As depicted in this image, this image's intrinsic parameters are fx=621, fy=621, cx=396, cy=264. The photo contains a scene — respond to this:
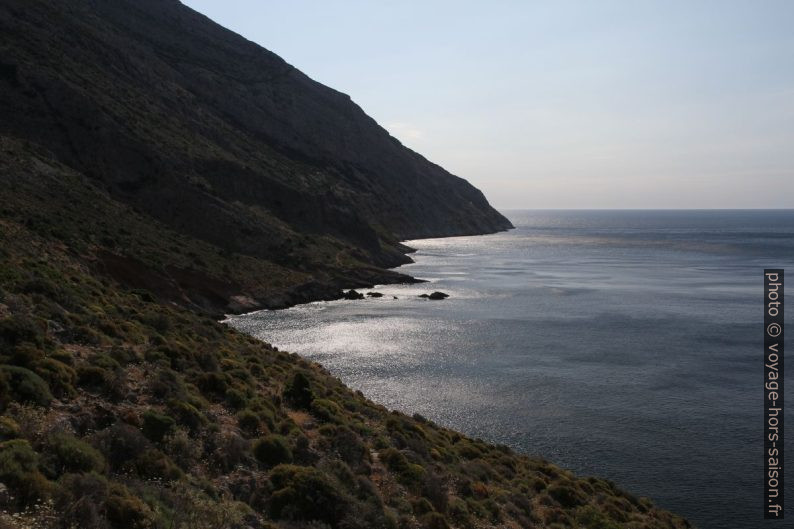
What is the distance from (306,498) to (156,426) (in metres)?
5.44

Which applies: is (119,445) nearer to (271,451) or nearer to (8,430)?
(8,430)

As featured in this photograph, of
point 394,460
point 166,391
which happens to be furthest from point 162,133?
point 394,460

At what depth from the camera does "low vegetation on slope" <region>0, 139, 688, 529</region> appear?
49.8 feet

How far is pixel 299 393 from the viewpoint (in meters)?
31.4

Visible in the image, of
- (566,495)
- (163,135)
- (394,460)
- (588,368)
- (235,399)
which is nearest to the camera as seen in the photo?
(394,460)

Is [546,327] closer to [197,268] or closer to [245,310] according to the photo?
[245,310]

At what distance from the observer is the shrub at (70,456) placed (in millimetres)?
15617

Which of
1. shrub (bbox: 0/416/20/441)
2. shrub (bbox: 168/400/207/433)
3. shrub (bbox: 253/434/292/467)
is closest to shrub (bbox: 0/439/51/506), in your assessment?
shrub (bbox: 0/416/20/441)

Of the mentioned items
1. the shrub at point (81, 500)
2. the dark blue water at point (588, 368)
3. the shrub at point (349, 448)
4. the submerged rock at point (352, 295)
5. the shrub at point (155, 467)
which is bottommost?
the dark blue water at point (588, 368)

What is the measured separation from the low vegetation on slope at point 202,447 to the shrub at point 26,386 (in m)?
0.04

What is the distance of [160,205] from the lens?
101938 millimetres

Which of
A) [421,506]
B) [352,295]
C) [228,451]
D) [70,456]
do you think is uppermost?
[70,456]

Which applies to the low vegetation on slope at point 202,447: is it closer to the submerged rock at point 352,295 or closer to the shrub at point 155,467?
the shrub at point 155,467

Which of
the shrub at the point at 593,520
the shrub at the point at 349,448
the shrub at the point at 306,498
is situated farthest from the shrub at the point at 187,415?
the shrub at the point at 593,520
